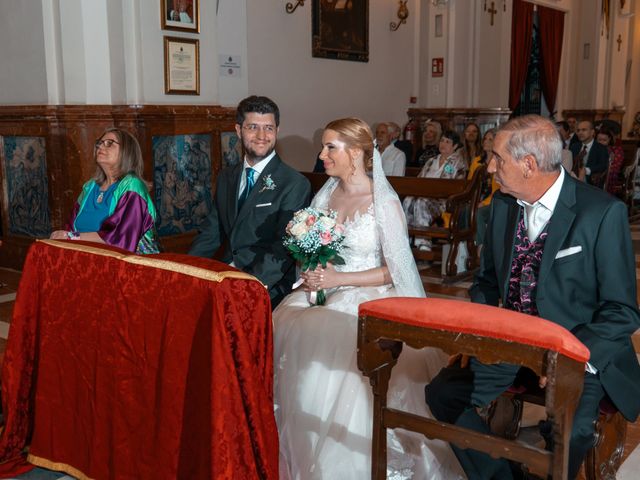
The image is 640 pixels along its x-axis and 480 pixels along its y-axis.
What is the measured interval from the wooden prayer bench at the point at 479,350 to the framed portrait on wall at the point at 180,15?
196 inches

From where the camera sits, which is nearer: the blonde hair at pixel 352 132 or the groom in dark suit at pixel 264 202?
the blonde hair at pixel 352 132

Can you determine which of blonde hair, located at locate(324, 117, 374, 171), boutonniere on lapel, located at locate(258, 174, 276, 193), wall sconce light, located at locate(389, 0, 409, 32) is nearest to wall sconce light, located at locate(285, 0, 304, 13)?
wall sconce light, located at locate(389, 0, 409, 32)

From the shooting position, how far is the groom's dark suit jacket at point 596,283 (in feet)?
7.82

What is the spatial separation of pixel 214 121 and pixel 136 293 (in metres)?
4.65

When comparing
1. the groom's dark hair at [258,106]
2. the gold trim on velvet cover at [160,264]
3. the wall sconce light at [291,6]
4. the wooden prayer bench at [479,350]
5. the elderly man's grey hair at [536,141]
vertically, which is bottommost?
the wooden prayer bench at [479,350]

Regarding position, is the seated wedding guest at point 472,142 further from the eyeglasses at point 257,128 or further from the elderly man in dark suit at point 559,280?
the elderly man in dark suit at point 559,280

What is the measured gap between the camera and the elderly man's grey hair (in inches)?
96.4

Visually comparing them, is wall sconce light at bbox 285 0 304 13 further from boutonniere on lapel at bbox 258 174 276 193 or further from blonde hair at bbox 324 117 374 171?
blonde hair at bbox 324 117 374 171

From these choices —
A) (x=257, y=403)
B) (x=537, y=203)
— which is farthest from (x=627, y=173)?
(x=257, y=403)

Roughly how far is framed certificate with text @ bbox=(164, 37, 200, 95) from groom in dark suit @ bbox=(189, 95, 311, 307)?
3.19 metres

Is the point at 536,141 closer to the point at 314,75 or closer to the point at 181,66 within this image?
the point at 181,66

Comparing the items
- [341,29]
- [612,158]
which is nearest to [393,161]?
[341,29]

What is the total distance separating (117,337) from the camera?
8.68 feet

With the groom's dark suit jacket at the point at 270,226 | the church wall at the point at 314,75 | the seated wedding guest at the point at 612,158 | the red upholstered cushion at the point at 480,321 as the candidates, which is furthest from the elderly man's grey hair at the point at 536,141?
the seated wedding guest at the point at 612,158
